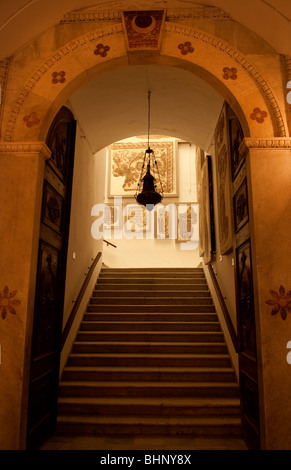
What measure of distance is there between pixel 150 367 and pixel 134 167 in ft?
22.3

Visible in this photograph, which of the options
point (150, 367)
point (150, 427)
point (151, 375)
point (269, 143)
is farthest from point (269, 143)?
point (150, 367)

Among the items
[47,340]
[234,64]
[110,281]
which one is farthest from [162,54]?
[110,281]

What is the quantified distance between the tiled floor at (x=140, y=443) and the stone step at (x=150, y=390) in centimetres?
67

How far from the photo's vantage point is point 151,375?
4590mm

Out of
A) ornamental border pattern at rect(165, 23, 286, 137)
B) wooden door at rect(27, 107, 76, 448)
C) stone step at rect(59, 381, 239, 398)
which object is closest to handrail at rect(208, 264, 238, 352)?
stone step at rect(59, 381, 239, 398)

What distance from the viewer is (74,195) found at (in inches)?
219

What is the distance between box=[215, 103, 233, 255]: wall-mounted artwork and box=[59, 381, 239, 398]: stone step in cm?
183

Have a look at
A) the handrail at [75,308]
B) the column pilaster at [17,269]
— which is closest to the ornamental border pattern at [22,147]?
the column pilaster at [17,269]

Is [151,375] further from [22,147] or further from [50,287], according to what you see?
[22,147]

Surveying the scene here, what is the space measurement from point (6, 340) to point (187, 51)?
3.19 meters

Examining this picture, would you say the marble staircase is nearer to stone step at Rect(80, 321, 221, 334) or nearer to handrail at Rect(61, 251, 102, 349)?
stone step at Rect(80, 321, 221, 334)

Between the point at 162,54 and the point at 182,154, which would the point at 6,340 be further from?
the point at 182,154

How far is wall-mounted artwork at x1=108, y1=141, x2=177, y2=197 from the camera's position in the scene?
1031 centimetres
